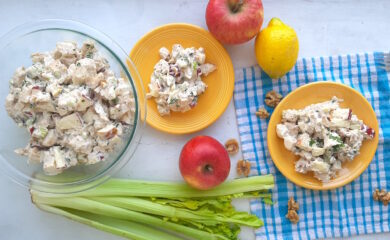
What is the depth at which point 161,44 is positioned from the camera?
1.59m

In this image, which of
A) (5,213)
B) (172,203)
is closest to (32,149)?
(5,213)

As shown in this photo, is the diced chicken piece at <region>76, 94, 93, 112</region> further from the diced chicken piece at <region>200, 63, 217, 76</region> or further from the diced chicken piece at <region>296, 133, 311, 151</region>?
the diced chicken piece at <region>296, 133, 311, 151</region>

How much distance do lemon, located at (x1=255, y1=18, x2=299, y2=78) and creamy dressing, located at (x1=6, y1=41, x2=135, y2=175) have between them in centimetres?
54

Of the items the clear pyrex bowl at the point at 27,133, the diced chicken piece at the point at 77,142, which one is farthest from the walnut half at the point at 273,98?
the diced chicken piece at the point at 77,142

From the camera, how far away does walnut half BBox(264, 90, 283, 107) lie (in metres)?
1.63

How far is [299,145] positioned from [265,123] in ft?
0.59

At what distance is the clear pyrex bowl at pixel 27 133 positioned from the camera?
1.39 metres

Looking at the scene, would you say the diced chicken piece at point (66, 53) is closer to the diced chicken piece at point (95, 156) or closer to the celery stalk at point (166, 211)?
the diced chicken piece at point (95, 156)

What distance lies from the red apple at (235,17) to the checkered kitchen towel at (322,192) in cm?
21

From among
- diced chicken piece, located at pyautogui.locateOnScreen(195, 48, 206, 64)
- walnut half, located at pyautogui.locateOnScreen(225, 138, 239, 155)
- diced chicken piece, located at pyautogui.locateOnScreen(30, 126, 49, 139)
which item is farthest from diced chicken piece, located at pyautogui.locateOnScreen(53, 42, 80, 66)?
walnut half, located at pyautogui.locateOnScreen(225, 138, 239, 155)

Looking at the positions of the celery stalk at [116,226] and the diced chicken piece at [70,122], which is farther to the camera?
the celery stalk at [116,226]

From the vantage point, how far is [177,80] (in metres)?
1.56

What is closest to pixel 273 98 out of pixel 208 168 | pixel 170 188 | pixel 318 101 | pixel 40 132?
pixel 318 101

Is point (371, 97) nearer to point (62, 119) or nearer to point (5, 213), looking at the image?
point (62, 119)
